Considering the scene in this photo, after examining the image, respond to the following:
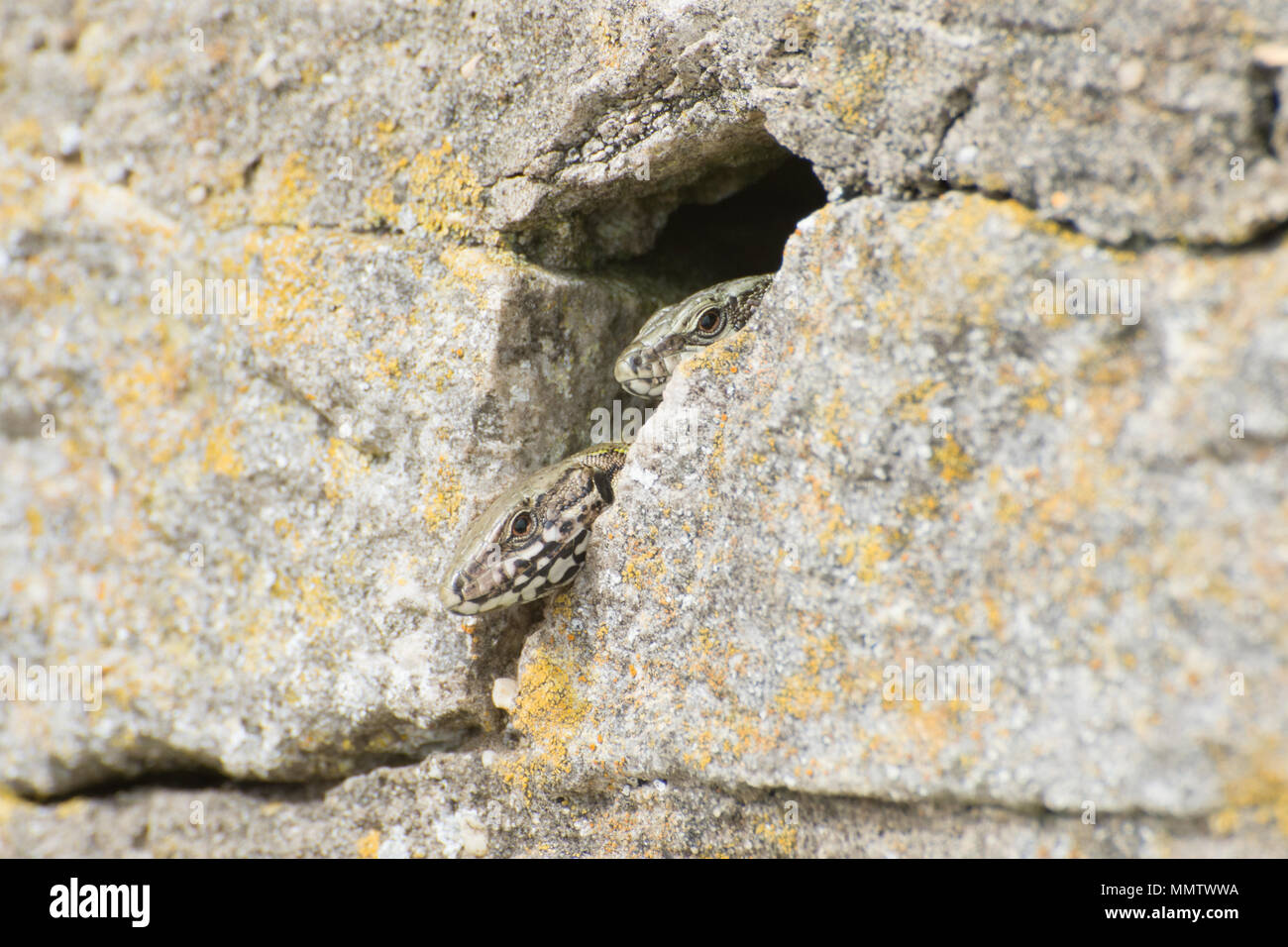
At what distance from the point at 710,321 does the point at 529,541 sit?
28.1 inches

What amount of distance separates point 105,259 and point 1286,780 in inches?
123

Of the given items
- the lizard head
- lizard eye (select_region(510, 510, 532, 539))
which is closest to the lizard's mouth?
the lizard head

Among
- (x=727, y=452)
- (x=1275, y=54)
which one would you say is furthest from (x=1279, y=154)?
(x=727, y=452)

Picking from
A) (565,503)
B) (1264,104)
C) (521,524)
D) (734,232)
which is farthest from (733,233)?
(1264,104)

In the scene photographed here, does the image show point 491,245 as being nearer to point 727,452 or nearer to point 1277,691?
point 727,452

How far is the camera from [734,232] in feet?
9.48

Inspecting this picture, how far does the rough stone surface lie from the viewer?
1.46 metres

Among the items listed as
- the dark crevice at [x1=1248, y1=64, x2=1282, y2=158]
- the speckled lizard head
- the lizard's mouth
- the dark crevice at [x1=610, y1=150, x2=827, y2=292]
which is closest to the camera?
the dark crevice at [x1=1248, y1=64, x2=1282, y2=158]

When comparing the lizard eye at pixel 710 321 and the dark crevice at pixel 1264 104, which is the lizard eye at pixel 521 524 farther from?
the dark crevice at pixel 1264 104

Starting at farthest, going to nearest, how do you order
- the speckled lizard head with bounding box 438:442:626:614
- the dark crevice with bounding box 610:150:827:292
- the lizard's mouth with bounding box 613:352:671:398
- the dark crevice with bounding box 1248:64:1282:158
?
the dark crevice with bounding box 610:150:827:292 < the lizard's mouth with bounding box 613:352:671:398 < the speckled lizard head with bounding box 438:442:626:614 < the dark crevice with bounding box 1248:64:1282:158

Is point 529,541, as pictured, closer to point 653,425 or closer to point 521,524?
point 521,524

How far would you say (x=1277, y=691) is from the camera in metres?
1.36

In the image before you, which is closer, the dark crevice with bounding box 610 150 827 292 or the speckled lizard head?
the speckled lizard head

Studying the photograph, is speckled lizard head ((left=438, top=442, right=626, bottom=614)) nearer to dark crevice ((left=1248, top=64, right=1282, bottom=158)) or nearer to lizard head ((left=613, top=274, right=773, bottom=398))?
lizard head ((left=613, top=274, right=773, bottom=398))
